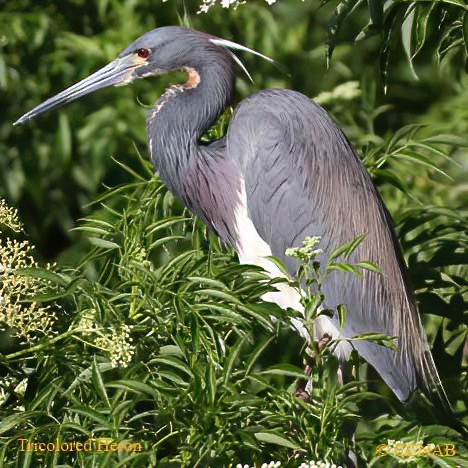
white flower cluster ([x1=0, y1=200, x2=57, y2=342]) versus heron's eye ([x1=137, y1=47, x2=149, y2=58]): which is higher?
heron's eye ([x1=137, y1=47, x2=149, y2=58])

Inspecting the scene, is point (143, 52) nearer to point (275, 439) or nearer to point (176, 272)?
point (176, 272)

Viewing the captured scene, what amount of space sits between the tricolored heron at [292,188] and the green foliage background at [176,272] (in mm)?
88

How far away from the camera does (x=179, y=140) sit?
3.34m

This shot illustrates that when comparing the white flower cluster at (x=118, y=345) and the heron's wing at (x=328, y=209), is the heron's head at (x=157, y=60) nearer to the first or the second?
the heron's wing at (x=328, y=209)

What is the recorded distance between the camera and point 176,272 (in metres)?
2.29

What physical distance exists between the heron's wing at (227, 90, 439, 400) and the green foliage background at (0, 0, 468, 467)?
3.6 inches

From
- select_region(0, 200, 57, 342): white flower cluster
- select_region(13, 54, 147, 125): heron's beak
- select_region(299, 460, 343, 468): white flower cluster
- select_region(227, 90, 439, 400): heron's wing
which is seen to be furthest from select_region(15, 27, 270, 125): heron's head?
select_region(299, 460, 343, 468): white flower cluster

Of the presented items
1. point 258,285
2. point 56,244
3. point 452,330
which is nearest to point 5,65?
point 56,244

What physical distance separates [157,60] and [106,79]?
0.16 metres

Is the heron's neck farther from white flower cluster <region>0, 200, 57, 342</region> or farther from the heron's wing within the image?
white flower cluster <region>0, 200, 57, 342</region>

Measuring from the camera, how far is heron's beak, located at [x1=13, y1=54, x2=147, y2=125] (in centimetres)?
328

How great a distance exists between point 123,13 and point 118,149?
1.95 feet

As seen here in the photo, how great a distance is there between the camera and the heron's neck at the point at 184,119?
10.7 feet

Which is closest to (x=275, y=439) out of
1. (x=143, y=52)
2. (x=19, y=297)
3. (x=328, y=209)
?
(x=19, y=297)
